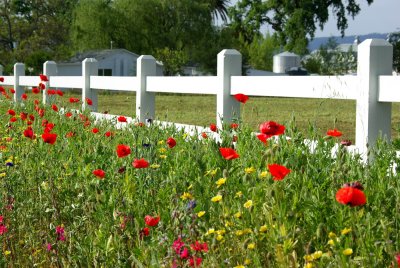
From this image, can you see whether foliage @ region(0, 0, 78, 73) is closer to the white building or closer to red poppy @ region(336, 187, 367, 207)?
the white building

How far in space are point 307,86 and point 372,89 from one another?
39.0 inches

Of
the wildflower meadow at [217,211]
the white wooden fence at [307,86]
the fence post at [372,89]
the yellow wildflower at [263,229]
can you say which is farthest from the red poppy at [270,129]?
the fence post at [372,89]

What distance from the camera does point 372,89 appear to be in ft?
19.0

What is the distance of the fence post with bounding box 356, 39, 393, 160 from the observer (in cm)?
574

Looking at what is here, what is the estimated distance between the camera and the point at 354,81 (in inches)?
235

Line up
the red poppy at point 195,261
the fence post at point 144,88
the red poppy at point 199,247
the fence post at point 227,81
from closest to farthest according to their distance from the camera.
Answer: the red poppy at point 195,261, the red poppy at point 199,247, the fence post at point 227,81, the fence post at point 144,88

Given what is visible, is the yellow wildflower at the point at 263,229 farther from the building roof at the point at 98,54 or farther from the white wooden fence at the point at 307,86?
the building roof at the point at 98,54

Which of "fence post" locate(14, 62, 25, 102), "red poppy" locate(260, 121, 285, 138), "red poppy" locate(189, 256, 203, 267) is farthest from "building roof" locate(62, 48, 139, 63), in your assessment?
"red poppy" locate(189, 256, 203, 267)

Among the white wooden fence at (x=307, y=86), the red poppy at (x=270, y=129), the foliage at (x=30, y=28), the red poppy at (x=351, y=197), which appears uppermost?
the foliage at (x=30, y=28)

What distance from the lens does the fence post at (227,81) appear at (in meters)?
8.05

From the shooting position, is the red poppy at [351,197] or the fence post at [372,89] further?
the fence post at [372,89]

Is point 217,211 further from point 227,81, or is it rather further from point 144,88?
point 144,88

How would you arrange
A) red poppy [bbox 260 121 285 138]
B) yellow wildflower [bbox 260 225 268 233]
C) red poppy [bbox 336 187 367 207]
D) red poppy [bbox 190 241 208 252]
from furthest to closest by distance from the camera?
red poppy [bbox 260 121 285 138], yellow wildflower [bbox 260 225 268 233], red poppy [bbox 190 241 208 252], red poppy [bbox 336 187 367 207]

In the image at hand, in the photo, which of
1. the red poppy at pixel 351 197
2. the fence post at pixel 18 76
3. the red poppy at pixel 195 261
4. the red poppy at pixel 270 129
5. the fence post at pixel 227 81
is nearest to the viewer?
the red poppy at pixel 351 197
